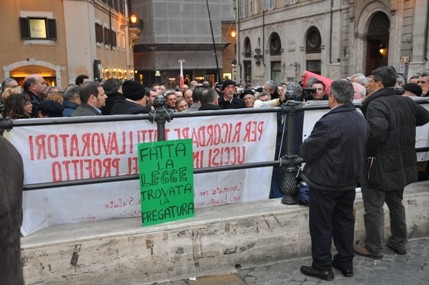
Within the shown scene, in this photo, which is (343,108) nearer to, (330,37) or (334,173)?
(334,173)

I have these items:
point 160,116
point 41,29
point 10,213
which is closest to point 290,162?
point 160,116

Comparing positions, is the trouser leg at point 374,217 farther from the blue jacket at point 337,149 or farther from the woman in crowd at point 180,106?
the woman in crowd at point 180,106

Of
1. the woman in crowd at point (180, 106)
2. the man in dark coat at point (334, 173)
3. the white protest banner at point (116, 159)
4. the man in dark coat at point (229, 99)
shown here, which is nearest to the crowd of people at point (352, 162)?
the man in dark coat at point (334, 173)

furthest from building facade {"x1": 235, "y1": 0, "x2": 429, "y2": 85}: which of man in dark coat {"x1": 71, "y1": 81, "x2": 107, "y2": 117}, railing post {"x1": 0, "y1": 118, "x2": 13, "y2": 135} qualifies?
railing post {"x1": 0, "y1": 118, "x2": 13, "y2": 135}

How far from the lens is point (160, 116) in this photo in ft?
12.6

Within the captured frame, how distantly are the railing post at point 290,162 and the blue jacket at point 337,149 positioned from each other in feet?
1.78

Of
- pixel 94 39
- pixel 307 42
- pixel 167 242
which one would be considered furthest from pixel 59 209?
pixel 307 42

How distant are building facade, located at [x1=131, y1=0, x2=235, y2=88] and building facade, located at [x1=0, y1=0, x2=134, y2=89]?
86.8 ft

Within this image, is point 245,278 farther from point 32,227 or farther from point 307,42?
point 307,42

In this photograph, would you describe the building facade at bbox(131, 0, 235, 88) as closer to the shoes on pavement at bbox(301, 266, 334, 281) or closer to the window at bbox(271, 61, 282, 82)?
the window at bbox(271, 61, 282, 82)

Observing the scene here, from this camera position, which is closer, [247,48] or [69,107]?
[69,107]

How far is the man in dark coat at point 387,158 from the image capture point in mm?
4023

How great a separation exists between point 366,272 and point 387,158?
1095mm

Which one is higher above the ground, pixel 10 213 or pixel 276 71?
pixel 276 71
